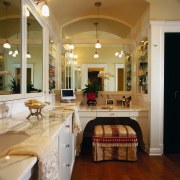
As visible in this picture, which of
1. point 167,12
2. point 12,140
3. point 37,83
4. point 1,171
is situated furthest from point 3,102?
point 167,12

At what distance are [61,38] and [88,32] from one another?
620mm

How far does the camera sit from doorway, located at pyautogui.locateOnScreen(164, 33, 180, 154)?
3.41 m

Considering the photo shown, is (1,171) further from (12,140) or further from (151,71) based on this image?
(151,71)

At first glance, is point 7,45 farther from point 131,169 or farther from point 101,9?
point 101,9

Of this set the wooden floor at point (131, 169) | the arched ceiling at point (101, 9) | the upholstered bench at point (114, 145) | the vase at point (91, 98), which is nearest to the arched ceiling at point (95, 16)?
the arched ceiling at point (101, 9)

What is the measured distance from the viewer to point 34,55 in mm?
2512

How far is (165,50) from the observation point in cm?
341

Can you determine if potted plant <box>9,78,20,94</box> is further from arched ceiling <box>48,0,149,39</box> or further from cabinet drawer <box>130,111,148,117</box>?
cabinet drawer <box>130,111,148,117</box>

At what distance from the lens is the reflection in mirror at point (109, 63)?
4289mm

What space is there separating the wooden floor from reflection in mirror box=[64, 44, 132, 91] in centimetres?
167

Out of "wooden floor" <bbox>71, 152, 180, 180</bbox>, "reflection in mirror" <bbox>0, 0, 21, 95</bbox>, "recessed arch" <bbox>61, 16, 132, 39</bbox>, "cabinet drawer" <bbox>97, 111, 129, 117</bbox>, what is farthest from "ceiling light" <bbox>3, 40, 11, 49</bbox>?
"recessed arch" <bbox>61, 16, 132, 39</bbox>

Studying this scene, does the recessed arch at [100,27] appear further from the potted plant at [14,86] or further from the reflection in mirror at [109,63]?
the potted plant at [14,86]

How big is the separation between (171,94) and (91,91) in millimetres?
1542

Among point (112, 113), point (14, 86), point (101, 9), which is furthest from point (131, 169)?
point (101, 9)
